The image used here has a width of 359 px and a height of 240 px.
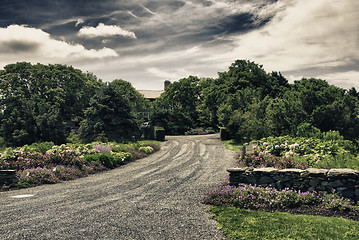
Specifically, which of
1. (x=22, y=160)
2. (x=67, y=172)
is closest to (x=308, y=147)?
(x=67, y=172)

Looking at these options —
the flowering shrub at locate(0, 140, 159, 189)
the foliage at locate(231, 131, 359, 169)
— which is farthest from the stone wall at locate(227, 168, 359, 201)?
the flowering shrub at locate(0, 140, 159, 189)

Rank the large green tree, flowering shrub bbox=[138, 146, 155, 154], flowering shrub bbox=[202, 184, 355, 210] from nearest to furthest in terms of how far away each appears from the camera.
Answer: flowering shrub bbox=[202, 184, 355, 210]
flowering shrub bbox=[138, 146, 155, 154]
the large green tree

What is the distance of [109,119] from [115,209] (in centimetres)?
1525

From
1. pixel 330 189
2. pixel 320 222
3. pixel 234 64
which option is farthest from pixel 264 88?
pixel 320 222

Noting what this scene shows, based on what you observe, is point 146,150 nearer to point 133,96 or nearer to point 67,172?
point 67,172

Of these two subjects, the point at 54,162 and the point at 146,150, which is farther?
the point at 146,150

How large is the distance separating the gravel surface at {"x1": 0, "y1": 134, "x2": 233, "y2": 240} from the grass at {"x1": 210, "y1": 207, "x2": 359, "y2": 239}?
0.45 metres

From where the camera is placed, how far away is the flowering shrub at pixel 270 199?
6138mm

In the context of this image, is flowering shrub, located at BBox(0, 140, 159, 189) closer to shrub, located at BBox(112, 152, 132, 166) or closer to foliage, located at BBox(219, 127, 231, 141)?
shrub, located at BBox(112, 152, 132, 166)

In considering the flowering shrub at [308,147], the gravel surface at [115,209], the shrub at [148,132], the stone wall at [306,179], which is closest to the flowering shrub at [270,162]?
the flowering shrub at [308,147]

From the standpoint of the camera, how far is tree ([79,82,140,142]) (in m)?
19.5

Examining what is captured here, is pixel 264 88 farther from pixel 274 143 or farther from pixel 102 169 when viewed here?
pixel 102 169

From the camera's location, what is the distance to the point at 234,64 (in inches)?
1174

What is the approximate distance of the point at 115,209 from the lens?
20.6 ft
